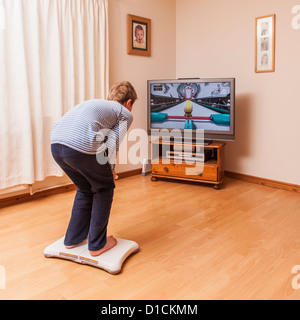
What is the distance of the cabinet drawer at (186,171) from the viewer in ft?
11.7

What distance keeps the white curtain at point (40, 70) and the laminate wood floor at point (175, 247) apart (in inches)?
19.4

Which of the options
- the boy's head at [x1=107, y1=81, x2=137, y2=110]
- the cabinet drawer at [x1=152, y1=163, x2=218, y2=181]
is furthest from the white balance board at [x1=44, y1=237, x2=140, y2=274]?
the cabinet drawer at [x1=152, y1=163, x2=218, y2=181]

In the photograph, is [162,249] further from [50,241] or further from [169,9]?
[169,9]

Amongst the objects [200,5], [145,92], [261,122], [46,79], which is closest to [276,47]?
[261,122]

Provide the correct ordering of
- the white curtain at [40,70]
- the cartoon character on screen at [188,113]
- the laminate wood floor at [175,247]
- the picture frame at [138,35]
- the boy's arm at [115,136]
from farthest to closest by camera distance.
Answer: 1. the picture frame at [138,35]
2. the cartoon character on screen at [188,113]
3. the white curtain at [40,70]
4. the boy's arm at [115,136]
5. the laminate wood floor at [175,247]

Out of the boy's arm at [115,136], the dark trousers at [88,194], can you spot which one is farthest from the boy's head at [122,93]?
the dark trousers at [88,194]

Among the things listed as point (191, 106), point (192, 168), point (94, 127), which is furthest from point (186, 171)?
point (94, 127)

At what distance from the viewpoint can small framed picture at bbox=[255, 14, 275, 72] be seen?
11.4 feet

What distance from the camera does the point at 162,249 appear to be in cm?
219

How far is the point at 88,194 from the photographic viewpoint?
203cm

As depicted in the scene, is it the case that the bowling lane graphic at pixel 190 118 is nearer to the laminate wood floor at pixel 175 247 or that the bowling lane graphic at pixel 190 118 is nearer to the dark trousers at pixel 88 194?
the laminate wood floor at pixel 175 247

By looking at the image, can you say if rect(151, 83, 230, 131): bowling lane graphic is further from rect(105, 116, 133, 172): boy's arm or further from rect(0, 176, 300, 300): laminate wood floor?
rect(105, 116, 133, 172): boy's arm

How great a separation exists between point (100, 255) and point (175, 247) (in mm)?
542

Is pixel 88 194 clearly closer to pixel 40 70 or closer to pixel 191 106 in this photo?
pixel 40 70
